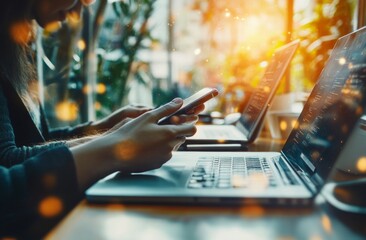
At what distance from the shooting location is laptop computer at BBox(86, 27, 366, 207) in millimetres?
567

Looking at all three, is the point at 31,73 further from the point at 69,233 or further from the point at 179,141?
the point at 69,233

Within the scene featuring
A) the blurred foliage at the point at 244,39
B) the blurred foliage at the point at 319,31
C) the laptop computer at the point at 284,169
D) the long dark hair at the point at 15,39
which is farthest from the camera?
the blurred foliage at the point at 244,39

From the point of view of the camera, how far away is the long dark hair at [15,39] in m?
1.14

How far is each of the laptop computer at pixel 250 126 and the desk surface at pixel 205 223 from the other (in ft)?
2.05

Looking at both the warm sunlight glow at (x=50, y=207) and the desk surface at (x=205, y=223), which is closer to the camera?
the desk surface at (x=205, y=223)

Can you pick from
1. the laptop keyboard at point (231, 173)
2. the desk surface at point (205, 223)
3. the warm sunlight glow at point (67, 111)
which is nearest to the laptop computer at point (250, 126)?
the laptop keyboard at point (231, 173)

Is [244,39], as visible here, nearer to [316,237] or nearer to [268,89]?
[268,89]

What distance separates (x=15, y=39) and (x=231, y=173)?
2.92 ft

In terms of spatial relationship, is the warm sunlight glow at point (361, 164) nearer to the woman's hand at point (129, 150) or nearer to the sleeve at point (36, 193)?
the woman's hand at point (129, 150)

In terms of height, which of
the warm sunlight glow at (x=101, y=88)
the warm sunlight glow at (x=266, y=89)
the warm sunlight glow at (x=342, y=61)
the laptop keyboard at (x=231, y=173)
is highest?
the warm sunlight glow at (x=342, y=61)

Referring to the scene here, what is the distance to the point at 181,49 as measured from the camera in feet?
10.6

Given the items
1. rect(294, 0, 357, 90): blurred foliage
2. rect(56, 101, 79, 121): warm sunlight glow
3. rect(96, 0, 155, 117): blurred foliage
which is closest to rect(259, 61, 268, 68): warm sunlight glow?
rect(294, 0, 357, 90): blurred foliage

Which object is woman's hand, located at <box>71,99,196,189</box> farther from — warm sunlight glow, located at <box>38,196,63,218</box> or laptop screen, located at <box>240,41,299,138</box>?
laptop screen, located at <box>240,41,299,138</box>

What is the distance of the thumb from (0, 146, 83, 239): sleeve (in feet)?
0.60
